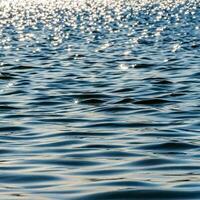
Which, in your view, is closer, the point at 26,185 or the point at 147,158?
the point at 26,185

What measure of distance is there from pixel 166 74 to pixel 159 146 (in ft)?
40.2

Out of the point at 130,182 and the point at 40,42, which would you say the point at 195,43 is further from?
the point at 130,182

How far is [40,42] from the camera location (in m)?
42.5

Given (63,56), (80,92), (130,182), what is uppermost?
(63,56)

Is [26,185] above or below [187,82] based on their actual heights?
below

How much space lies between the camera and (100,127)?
519 inches

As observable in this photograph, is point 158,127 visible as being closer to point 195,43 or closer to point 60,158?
point 60,158

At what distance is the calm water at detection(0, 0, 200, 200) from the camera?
8555mm

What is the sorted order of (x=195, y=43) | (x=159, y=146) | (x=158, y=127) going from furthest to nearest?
(x=195, y=43) → (x=158, y=127) → (x=159, y=146)

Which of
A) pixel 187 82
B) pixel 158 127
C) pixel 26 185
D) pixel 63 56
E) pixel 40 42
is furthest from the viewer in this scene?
pixel 40 42

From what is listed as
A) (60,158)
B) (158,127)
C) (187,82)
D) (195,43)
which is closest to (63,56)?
(195,43)

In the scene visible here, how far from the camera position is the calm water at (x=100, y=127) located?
8.55 m

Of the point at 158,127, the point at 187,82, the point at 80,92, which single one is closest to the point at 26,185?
the point at 158,127

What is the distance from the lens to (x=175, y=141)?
1150 centimetres
